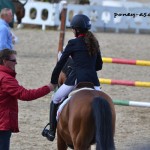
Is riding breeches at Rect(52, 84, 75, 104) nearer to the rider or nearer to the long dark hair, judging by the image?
the rider

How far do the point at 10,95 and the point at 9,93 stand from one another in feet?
0.21

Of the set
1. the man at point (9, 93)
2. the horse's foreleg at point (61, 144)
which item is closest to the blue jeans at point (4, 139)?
the man at point (9, 93)

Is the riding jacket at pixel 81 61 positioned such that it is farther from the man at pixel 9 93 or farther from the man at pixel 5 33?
the man at pixel 5 33

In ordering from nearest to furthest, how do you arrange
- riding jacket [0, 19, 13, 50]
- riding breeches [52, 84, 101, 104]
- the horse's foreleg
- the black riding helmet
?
the black riding helmet < riding breeches [52, 84, 101, 104] < the horse's foreleg < riding jacket [0, 19, 13, 50]

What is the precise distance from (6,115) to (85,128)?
0.79 metres

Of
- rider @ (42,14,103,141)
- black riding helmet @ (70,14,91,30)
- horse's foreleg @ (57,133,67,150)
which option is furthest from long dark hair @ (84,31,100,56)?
horse's foreleg @ (57,133,67,150)

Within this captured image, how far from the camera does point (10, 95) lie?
6.23m

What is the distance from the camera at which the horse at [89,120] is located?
20.1ft

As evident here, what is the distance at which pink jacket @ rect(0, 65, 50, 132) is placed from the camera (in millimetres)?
6129

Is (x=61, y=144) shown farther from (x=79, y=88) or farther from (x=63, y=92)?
(x=79, y=88)

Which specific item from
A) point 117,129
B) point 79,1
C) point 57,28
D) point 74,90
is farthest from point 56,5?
point 74,90

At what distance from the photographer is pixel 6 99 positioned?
6.23m

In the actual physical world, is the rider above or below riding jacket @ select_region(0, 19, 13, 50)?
above

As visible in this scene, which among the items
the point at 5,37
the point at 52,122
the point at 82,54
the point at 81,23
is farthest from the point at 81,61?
the point at 5,37
